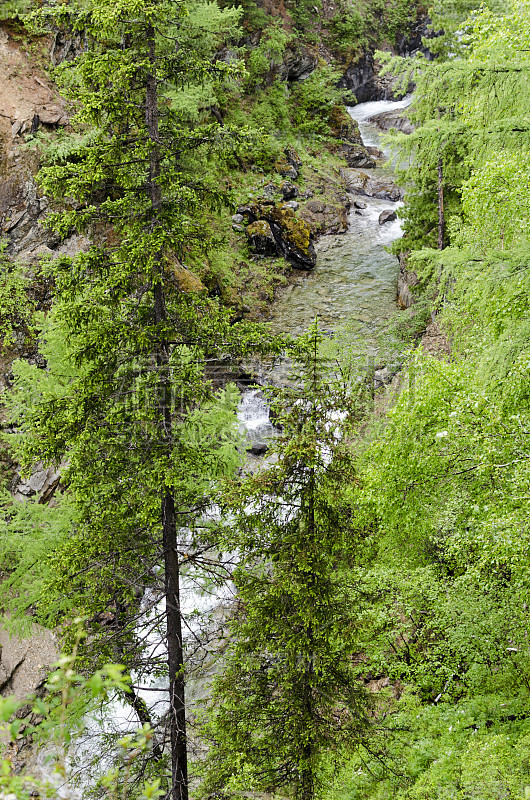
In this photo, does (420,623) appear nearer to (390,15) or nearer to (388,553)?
(388,553)

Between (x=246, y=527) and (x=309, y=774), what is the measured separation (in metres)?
2.71

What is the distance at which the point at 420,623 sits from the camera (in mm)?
9500

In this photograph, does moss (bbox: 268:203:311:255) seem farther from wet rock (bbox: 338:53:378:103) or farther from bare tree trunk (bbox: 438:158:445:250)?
wet rock (bbox: 338:53:378:103)

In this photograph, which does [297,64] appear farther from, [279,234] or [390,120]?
[279,234]

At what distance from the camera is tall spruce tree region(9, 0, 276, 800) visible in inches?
244

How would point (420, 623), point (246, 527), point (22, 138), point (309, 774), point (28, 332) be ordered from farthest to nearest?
point (22, 138), point (28, 332), point (420, 623), point (246, 527), point (309, 774)

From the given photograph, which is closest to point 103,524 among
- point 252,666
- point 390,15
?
point 252,666

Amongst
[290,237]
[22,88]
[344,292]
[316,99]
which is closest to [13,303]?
[22,88]

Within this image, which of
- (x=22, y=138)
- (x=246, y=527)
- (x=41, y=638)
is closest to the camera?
(x=246, y=527)

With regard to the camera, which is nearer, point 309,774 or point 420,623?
point 309,774

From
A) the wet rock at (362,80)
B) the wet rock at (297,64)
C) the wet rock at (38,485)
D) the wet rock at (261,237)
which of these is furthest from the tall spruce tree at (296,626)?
the wet rock at (362,80)

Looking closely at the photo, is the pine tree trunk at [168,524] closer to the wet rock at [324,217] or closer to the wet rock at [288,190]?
the wet rock at [288,190]

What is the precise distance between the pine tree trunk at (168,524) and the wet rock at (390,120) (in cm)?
4028

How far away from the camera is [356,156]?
37.3m
